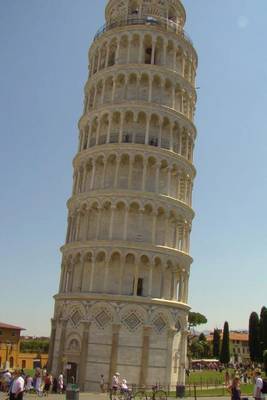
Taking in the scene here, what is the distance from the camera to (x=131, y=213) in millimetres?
37875

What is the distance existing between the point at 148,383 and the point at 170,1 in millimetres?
35455

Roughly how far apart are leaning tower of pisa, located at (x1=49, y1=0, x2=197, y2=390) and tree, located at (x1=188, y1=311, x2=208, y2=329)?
51.5 metres

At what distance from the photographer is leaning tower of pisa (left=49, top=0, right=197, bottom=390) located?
34.9 metres

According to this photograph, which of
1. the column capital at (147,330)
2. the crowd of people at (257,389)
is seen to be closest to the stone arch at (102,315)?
the column capital at (147,330)

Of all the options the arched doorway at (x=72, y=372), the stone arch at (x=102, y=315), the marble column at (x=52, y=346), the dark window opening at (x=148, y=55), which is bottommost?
the arched doorway at (x=72, y=372)

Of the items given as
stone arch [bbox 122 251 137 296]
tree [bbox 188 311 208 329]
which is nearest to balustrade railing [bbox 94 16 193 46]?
stone arch [bbox 122 251 137 296]

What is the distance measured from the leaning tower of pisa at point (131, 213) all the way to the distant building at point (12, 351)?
33524 millimetres

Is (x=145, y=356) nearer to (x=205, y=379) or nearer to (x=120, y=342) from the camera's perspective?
(x=120, y=342)

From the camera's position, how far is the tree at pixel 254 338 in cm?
6988

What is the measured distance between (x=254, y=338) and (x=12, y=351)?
3600 centimetres

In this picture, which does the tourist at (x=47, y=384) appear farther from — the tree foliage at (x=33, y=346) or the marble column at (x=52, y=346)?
the tree foliage at (x=33, y=346)

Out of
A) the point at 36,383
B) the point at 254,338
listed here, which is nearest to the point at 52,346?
the point at 36,383

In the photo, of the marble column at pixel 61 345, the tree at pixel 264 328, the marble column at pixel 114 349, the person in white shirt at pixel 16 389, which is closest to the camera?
the person in white shirt at pixel 16 389

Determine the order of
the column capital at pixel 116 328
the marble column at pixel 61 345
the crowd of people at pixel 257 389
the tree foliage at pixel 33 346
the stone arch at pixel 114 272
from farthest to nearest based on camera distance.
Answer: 1. the tree foliage at pixel 33 346
2. the stone arch at pixel 114 272
3. the marble column at pixel 61 345
4. the column capital at pixel 116 328
5. the crowd of people at pixel 257 389
